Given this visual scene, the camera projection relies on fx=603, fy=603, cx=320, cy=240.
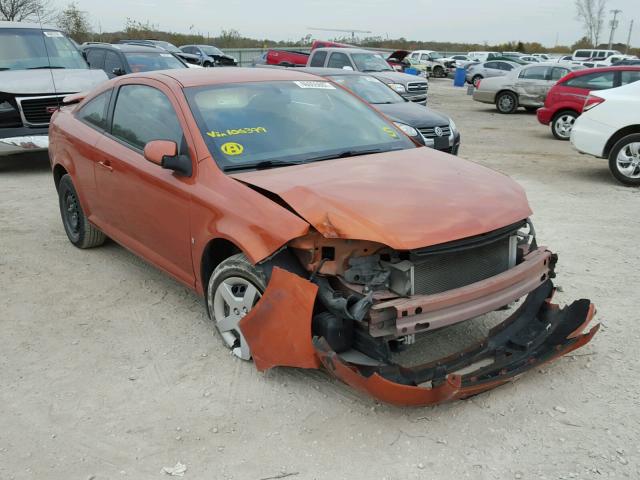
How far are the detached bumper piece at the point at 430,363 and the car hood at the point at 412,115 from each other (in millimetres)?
6333

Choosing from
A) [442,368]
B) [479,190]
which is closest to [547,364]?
[442,368]

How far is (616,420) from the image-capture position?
10.4 ft

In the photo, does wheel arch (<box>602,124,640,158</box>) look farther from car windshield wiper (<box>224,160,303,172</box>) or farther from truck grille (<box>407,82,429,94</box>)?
truck grille (<box>407,82,429,94</box>)

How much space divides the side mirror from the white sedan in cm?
679

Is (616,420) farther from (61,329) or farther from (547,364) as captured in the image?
(61,329)

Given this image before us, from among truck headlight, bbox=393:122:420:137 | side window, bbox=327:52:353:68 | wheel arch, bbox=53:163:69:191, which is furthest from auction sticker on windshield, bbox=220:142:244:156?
side window, bbox=327:52:353:68

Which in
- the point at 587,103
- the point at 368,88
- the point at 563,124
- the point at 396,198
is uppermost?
the point at 396,198

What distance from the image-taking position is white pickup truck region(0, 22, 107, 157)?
8594mm

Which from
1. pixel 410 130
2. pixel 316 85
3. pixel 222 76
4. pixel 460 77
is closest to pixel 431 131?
pixel 410 130

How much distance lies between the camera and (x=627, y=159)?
844 cm

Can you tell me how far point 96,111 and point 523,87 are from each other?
50.4 ft

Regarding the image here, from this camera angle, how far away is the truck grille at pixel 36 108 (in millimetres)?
8641

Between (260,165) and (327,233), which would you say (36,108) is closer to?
(260,165)

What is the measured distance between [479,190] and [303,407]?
5.26 ft
